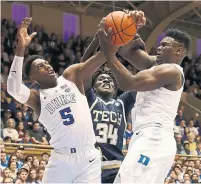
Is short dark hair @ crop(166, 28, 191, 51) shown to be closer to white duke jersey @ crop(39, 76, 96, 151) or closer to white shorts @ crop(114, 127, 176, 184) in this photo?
white shorts @ crop(114, 127, 176, 184)

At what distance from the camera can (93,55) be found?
15.4ft

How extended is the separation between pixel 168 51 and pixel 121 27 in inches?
20.3

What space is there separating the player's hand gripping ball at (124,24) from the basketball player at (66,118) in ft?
1.73

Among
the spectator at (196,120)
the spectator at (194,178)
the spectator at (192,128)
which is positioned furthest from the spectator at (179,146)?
the spectator at (196,120)

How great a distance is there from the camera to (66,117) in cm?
458

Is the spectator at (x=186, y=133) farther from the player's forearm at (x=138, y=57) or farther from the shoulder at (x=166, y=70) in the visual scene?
the shoulder at (x=166, y=70)

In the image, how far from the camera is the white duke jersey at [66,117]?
4570mm

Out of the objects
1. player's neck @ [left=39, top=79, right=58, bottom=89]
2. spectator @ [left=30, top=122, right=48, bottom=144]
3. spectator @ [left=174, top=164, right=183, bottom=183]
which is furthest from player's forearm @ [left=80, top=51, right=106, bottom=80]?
spectator @ [left=174, top=164, right=183, bottom=183]

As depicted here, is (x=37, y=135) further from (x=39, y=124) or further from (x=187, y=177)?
(x=187, y=177)

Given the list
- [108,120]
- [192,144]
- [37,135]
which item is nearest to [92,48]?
[108,120]

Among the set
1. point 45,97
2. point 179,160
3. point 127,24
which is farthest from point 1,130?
point 127,24

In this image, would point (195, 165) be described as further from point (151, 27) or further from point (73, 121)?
point (151, 27)

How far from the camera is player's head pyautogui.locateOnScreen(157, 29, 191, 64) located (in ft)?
14.1

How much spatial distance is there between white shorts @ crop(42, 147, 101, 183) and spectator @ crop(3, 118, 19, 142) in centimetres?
536
